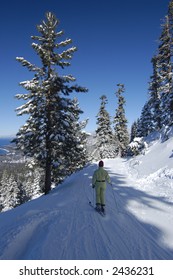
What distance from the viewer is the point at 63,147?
64.7 ft

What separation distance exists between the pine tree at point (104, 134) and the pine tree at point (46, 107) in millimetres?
31243

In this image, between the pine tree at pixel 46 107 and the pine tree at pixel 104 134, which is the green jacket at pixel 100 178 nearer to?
the pine tree at pixel 46 107

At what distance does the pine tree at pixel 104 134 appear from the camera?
50.9 m

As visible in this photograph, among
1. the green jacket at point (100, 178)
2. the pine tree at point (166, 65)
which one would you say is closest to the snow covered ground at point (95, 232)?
the green jacket at point (100, 178)

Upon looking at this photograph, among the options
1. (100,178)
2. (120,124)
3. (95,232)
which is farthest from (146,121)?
(95,232)

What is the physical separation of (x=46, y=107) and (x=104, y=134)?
32.3 meters

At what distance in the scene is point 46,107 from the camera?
19531 millimetres

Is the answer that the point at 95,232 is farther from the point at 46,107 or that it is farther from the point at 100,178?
the point at 46,107

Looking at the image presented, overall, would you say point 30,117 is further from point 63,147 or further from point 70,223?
point 70,223

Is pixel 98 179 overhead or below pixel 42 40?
below

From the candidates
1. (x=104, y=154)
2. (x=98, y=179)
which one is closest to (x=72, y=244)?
(x=98, y=179)

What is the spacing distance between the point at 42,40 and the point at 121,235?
1718 cm

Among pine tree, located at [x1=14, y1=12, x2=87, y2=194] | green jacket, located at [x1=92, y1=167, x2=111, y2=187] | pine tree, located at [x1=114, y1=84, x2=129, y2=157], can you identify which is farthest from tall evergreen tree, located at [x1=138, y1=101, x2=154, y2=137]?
green jacket, located at [x1=92, y1=167, x2=111, y2=187]
